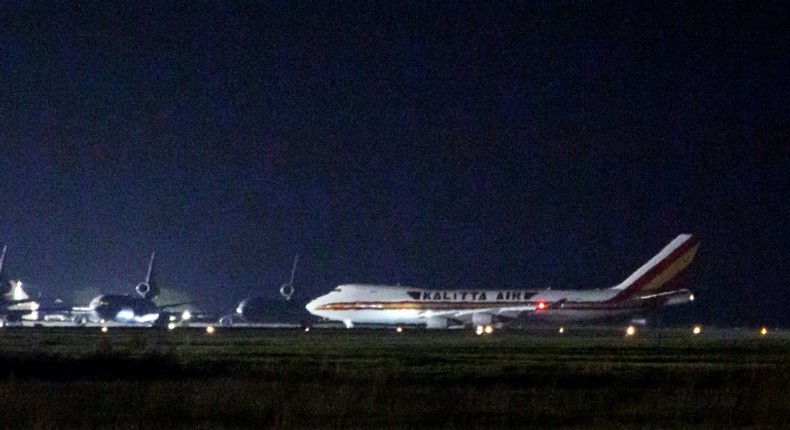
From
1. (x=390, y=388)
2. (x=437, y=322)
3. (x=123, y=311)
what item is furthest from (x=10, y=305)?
(x=390, y=388)

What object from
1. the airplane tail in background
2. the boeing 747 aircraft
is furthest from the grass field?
the airplane tail in background

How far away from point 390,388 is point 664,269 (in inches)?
2682

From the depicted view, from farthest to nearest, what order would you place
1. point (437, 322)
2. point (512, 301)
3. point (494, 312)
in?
point (437, 322) < point (512, 301) < point (494, 312)

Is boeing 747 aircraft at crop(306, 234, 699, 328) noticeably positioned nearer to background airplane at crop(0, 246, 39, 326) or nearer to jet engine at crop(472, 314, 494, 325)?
jet engine at crop(472, 314, 494, 325)

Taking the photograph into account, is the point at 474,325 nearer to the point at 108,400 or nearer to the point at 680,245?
the point at 680,245

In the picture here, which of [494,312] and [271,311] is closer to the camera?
[494,312]

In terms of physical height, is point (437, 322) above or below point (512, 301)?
below

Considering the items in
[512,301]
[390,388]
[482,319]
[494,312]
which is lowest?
[390,388]

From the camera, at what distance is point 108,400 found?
26250 mm

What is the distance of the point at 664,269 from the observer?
312 ft

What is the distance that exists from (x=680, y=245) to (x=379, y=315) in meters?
22.4

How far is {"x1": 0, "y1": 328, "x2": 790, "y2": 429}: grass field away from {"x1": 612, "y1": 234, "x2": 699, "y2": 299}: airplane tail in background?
38.8 metres

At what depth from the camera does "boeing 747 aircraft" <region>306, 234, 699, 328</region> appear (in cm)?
8838

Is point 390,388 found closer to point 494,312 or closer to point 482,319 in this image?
point 482,319
